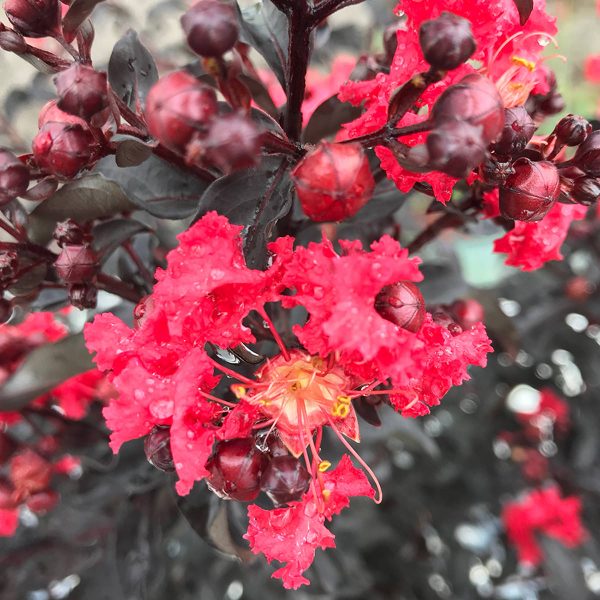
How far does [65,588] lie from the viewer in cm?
140

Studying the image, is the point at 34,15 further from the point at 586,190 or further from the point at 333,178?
the point at 586,190

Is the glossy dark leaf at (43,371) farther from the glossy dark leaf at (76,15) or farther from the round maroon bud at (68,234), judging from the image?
the glossy dark leaf at (76,15)

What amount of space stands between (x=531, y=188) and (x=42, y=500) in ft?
3.26

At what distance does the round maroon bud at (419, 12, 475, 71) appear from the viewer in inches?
18.8

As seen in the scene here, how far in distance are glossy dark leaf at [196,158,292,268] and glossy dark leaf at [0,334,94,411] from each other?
0.34m

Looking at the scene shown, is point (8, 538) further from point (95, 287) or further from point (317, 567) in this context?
point (95, 287)

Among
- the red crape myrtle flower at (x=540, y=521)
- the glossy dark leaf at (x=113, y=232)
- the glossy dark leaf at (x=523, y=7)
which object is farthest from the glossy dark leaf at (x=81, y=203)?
the red crape myrtle flower at (x=540, y=521)

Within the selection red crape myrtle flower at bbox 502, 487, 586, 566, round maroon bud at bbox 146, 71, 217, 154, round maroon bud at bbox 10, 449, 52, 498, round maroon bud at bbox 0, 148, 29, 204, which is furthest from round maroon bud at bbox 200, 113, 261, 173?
red crape myrtle flower at bbox 502, 487, 586, 566

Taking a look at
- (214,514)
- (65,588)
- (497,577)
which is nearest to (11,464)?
(65,588)

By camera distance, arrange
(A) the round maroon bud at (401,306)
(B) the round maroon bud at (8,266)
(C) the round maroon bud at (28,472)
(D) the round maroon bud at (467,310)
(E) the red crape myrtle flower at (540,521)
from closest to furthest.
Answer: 1. (A) the round maroon bud at (401,306)
2. (B) the round maroon bud at (8,266)
3. (D) the round maroon bud at (467,310)
4. (C) the round maroon bud at (28,472)
5. (E) the red crape myrtle flower at (540,521)

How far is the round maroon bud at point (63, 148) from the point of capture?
21.7 inches

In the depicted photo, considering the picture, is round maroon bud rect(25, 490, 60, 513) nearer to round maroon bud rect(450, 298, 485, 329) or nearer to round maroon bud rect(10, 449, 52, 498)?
round maroon bud rect(10, 449, 52, 498)

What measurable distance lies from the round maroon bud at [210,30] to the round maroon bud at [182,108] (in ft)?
0.08

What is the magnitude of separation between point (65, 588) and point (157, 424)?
3.41 ft
